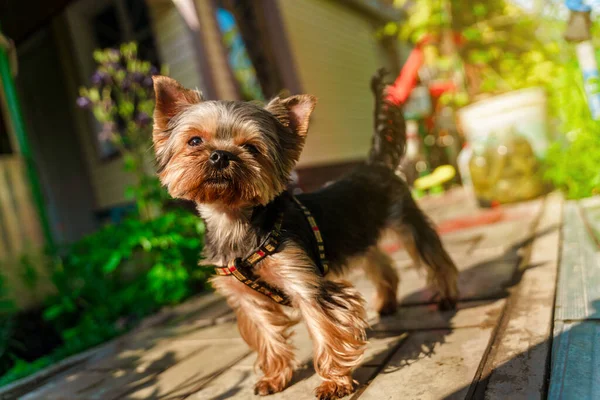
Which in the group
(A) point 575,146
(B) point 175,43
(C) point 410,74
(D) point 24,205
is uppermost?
(B) point 175,43

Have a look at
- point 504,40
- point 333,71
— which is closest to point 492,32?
point 504,40

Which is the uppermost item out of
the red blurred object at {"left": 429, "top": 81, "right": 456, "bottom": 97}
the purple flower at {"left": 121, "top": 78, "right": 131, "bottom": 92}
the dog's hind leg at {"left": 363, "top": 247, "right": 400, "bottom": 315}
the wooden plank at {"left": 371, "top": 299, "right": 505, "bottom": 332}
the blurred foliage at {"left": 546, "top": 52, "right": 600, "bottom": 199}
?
the purple flower at {"left": 121, "top": 78, "right": 131, "bottom": 92}

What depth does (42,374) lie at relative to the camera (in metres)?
3.49

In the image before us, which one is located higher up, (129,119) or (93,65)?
(93,65)

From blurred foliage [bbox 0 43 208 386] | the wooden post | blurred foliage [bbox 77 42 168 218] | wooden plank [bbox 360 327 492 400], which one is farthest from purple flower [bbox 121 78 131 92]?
wooden plank [bbox 360 327 492 400]

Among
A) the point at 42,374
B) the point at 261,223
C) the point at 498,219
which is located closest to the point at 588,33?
the point at 498,219

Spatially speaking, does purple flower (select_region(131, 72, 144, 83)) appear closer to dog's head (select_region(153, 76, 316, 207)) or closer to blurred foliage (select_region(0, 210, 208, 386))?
blurred foliage (select_region(0, 210, 208, 386))

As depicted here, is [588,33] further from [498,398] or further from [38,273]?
[38,273]

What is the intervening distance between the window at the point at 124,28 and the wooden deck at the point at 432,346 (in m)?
4.79

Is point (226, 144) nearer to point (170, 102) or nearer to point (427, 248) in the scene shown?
point (170, 102)

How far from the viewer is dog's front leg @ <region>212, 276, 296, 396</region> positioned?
8.31 ft

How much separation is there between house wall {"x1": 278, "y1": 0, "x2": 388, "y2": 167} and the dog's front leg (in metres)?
5.67

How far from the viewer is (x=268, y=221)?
8.13 feet

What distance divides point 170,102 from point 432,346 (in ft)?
6.19
